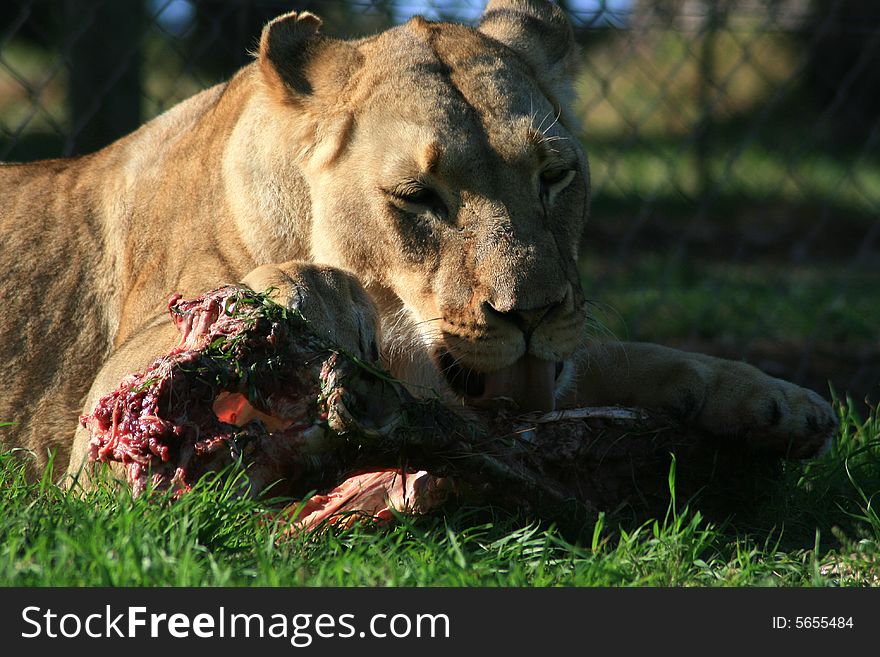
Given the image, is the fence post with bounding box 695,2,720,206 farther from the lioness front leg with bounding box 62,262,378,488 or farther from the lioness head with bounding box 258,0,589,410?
the lioness front leg with bounding box 62,262,378,488

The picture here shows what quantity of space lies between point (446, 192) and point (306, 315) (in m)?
0.55

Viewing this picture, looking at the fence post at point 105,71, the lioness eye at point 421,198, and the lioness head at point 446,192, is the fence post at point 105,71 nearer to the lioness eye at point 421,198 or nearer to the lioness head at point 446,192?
the lioness head at point 446,192

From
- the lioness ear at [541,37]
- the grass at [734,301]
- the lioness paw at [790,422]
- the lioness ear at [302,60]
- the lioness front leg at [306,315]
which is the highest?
the lioness ear at [302,60]

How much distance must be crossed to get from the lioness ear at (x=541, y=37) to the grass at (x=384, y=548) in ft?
4.32

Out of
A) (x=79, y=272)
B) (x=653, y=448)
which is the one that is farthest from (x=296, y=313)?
(x=79, y=272)

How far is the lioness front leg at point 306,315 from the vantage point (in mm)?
2648

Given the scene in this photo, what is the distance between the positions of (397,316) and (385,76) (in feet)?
2.15

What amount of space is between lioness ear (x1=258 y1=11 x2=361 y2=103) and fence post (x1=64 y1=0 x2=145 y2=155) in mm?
2372

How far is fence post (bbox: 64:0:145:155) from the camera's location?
18.1ft

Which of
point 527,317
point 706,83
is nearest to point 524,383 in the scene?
point 527,317

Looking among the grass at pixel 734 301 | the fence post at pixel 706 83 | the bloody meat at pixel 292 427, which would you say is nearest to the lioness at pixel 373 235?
the bloody meat at pixel 292 427
